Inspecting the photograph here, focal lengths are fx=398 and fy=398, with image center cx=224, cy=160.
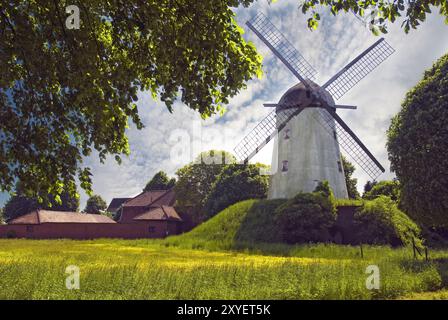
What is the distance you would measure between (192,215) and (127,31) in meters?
48.9

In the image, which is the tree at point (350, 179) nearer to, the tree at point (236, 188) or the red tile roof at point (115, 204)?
the tree at point (236, 188)

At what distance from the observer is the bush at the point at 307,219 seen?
1084 inches

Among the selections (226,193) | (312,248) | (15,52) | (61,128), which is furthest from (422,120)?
(226,193)

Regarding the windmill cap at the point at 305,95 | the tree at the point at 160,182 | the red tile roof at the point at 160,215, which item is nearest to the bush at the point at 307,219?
the windmill cap at the point at 305,95

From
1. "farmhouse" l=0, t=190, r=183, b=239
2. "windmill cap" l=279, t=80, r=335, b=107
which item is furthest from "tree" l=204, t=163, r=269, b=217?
"windmill cap" l=279, t=80, r=335, b=107

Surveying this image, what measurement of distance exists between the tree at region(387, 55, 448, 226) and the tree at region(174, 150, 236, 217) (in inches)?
1525

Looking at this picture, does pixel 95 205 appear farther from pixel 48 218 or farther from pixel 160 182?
pixel 48 218

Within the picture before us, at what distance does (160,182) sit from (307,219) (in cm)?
5955

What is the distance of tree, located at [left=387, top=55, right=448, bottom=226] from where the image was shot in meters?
17.1

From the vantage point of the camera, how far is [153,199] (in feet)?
226

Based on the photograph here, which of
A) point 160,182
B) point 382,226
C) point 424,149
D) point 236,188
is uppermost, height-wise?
point 160,182

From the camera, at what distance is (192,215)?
58.6m

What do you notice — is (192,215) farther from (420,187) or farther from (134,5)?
(134,5)

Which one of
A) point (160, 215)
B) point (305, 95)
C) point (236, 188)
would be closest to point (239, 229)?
point (305, 95)
